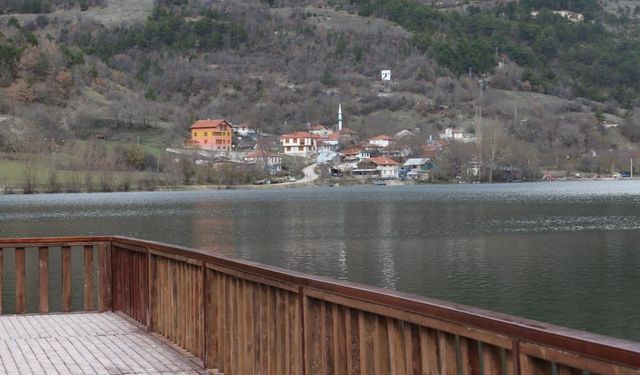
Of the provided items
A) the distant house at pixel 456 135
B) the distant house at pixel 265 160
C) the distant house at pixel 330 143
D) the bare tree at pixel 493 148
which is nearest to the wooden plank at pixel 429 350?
the distant house at pixel 265 160

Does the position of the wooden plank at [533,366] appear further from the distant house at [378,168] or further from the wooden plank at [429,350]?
the distant house at [378,168]

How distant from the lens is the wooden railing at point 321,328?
3133 mm

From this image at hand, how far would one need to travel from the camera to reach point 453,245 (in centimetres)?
3500

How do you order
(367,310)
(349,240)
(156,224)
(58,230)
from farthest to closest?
(156,224) < (58,230) < (349,240) < (367,310)

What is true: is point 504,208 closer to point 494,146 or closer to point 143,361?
point 143,361

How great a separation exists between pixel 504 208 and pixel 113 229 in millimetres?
30434

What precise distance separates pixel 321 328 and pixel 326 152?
542 ft

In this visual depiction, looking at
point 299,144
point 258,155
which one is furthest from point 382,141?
point 258,155

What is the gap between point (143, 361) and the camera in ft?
22.8

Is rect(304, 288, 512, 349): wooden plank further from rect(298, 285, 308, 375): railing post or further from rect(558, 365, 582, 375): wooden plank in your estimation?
rect(558, 365, 582, 375): wooden plank

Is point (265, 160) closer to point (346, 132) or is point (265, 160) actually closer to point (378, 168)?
point (378, 168)

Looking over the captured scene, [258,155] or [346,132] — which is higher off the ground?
[346,132]

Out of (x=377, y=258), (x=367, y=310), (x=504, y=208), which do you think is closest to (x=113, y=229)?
(x=377, y=258)

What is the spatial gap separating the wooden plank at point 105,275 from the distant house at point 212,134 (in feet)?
493
